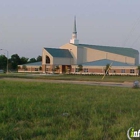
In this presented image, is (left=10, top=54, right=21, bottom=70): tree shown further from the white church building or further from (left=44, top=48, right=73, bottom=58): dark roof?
(left=44, top=48, right=73, bottom=58): dark roof

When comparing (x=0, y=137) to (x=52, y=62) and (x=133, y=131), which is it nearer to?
(x=133, y=131)

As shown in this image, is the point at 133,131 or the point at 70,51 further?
the point at 70,51

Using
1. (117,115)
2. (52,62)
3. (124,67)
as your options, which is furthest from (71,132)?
(52,62)

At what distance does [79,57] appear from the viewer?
106812mm

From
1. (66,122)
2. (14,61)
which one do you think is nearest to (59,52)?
(14,61)

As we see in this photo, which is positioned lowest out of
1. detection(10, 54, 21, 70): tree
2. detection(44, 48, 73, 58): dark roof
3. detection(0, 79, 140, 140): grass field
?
detection(0, 79, 140, 140): grass field

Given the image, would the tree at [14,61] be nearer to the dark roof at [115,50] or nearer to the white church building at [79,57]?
the white church building at [79,57]

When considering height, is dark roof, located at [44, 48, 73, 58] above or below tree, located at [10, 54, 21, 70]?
above

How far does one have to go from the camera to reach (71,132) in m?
6.72

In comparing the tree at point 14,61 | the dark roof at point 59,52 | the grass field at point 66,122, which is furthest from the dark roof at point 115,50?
the grass field at point 66,122

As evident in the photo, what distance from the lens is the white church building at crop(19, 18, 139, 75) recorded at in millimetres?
100000

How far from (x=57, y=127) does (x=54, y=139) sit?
3.25 feet

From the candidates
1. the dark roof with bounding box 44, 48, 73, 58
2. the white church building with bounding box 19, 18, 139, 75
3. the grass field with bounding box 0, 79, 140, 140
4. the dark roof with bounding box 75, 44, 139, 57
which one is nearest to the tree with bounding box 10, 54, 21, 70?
the white church building with bounding box 19, 18, 139, 75

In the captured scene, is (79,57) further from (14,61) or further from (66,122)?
(66,122)
